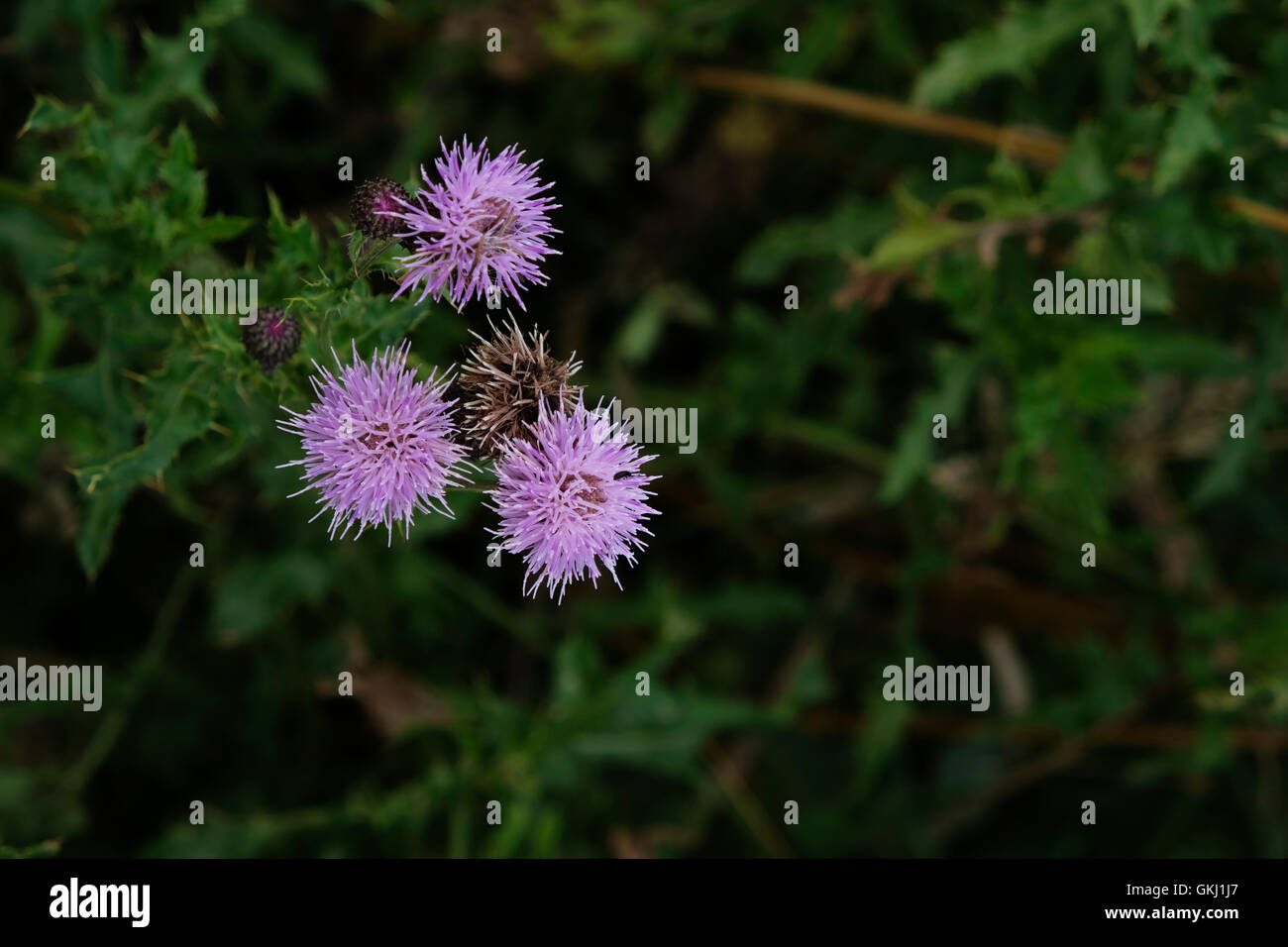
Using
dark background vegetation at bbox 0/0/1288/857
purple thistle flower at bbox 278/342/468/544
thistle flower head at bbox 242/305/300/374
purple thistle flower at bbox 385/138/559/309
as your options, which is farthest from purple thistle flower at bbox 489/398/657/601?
dark background vegetation at bbox 0/0/1288/857

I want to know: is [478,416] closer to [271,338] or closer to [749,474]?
[271,338]

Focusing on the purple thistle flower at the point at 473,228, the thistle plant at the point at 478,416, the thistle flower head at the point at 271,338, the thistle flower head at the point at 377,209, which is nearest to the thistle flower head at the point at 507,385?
Answer: the thistle plant at the point at 478,416

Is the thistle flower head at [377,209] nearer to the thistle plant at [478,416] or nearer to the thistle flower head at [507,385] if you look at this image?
the thistle plant at [478,416]

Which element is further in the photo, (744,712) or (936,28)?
(936,28)
